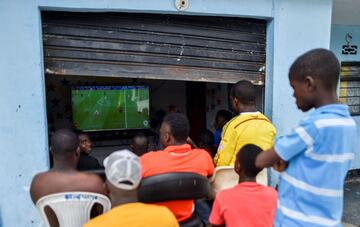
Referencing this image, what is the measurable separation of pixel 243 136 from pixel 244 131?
43 millimetres

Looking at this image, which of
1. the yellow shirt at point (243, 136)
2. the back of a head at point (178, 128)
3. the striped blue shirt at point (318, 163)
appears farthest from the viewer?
the yellow shirt at point (243, 136)

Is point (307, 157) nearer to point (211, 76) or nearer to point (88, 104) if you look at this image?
point (211, 76)

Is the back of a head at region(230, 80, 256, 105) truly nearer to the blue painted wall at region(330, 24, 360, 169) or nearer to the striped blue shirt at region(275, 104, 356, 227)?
the striped blue shirt at region(275, 104, 356, 227)

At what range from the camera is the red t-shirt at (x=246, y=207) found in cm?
196

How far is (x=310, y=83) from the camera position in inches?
60.0

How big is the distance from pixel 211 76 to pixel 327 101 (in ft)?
6.80

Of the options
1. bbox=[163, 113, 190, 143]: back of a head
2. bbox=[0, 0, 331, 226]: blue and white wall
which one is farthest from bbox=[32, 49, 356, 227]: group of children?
bbox=[0, 0, 331, 226]: blue and white wall

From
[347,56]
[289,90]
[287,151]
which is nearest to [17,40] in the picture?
[287,151]

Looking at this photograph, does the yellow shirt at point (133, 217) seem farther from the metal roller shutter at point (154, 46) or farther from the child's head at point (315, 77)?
the metal roller shutter at point (154, 46)

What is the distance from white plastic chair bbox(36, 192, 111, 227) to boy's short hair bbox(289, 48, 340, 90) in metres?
1.29

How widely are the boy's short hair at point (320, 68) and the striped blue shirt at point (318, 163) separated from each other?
119 mm

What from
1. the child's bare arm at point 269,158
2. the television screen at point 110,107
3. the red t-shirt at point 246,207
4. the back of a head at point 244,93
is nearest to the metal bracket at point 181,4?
the back of a head at point 244,93

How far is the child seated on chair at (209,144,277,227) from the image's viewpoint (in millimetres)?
1960

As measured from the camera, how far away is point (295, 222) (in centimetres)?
160
